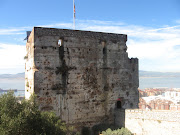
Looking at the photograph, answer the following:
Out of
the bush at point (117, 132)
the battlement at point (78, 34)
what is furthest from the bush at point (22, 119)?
the battlement at point (78, 34)

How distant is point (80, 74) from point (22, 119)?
5.77 metres

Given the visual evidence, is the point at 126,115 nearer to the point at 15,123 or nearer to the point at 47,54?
the point at 47,54

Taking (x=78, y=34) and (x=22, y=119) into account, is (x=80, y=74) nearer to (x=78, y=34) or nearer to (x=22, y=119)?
(x=78, y=34)

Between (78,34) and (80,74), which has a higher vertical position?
(78,34)

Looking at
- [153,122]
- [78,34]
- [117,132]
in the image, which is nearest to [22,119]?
[117,132]

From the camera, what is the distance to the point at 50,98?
12500 millimetres

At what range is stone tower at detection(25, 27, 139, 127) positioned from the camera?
12.4m

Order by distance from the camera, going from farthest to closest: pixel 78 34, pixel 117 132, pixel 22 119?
pixel 78 34, pixel 117 132, pixel 22 119

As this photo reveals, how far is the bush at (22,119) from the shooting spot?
26.7 feet

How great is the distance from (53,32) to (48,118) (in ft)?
18.2

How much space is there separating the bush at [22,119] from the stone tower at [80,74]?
9.33 feet

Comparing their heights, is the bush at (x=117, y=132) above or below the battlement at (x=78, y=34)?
below

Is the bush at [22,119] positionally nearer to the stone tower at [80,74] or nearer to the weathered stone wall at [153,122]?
the stone tower at [80,74]

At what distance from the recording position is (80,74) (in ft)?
44.1
